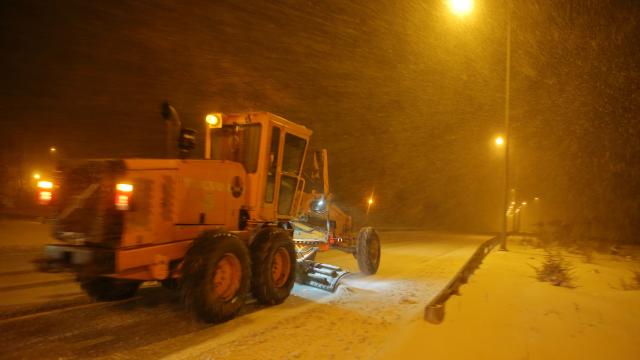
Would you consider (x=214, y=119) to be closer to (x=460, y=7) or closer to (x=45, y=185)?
(x=45, y=185)

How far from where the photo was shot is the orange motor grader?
19.8 feet

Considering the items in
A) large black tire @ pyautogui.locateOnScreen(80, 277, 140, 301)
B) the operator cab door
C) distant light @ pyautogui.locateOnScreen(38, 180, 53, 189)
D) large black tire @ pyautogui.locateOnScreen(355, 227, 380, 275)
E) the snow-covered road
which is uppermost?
the operator cab door

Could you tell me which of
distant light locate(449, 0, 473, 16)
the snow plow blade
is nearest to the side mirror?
the snow plow blade

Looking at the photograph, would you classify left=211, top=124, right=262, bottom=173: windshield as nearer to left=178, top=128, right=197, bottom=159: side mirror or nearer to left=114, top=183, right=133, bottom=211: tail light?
left=178, top=128, right=197, bottom=159: side mirror

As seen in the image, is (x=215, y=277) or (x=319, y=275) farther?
(x=319, y=275)

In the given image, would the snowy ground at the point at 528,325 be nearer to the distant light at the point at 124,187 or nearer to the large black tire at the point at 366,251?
the large black tire at the point at 366,251

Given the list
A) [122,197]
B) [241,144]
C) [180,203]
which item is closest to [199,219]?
[180,203]

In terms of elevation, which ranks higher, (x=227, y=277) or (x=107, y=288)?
(x=227, y=277)

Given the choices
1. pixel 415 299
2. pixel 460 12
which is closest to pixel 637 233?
pixel 460 12

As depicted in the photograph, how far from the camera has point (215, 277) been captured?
676 centimetres

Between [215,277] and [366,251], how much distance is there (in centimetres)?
556

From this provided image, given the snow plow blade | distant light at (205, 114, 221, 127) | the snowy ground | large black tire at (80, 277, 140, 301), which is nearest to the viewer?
the snowy ground

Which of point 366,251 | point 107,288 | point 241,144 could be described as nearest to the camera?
point 107,288

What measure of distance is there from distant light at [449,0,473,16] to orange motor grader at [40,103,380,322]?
6.55 metres
